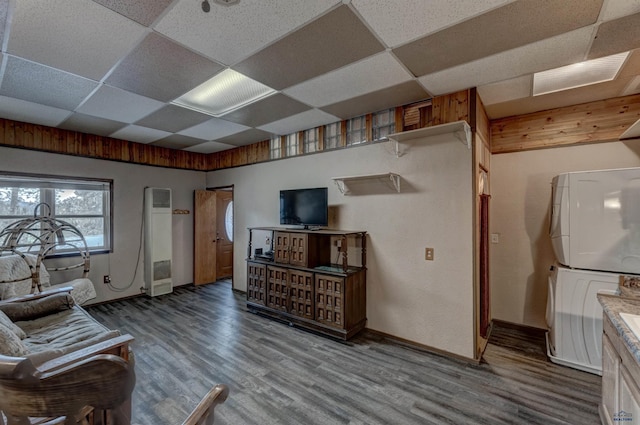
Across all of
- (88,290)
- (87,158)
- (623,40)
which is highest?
(623,40)

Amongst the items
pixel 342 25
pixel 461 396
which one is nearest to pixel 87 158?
pixel 342 25

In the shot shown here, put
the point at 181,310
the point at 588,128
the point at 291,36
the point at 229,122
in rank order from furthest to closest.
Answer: the point at 181,310 → the point at 229,122 → the point at 588,128 → the point at 291,36

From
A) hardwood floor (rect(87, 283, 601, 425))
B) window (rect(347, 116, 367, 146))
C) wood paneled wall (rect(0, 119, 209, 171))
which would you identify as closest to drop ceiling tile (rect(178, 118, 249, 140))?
wood paneled wall (rect(0, 119, 209, 171))

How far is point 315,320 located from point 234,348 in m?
0.99

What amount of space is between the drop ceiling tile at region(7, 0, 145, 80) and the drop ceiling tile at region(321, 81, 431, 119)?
2.04m

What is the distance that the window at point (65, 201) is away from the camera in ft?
12.9

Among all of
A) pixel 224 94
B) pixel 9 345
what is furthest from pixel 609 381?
pixel 224 94

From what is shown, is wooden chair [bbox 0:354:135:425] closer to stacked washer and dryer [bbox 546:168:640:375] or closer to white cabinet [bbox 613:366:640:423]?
white cabinet [bbox 613:366:640:423]

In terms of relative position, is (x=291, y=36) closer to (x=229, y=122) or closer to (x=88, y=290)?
(x=229, y=122)

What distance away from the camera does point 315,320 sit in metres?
3.47

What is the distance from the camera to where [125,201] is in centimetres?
495

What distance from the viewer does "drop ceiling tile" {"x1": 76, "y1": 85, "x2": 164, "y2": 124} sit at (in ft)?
9.57

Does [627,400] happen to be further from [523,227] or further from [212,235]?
[212,235]

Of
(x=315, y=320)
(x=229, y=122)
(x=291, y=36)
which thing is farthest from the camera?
(x=229, y=122)
